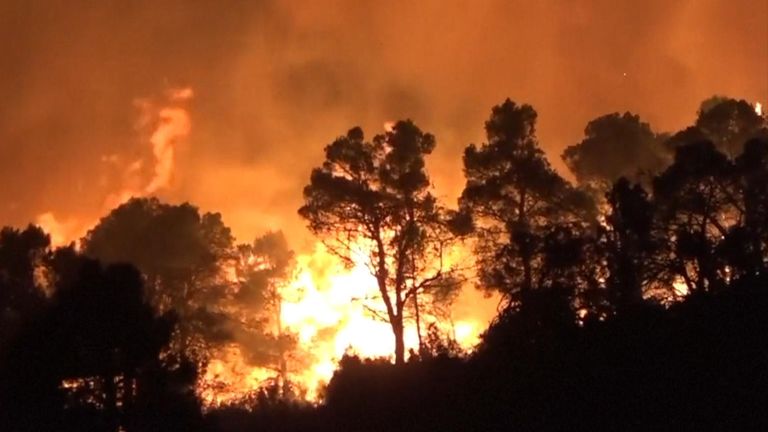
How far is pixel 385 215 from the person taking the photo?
53.2m

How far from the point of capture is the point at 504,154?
51000mm

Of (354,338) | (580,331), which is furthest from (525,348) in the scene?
(354,338)

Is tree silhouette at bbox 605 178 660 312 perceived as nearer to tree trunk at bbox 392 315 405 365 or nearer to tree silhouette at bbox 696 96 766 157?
tree silhouette at bbox 696 96 766 157

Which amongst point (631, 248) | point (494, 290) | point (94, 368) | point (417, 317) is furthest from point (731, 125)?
point (94, 368)

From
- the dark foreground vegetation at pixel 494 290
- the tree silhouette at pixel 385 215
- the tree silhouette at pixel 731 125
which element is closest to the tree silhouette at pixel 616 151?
the dark foreground vegetation at pixel 494 290

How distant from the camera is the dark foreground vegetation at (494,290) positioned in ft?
117

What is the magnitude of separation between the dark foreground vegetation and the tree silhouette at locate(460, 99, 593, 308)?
4.3 inches

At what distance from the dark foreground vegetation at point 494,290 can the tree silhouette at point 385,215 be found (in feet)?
0.35

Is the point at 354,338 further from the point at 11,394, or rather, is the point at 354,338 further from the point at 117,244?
the point at 11,394

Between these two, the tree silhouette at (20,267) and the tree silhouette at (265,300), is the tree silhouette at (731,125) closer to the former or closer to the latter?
the tree silhouette at (265,300)

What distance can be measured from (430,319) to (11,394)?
88.7ft

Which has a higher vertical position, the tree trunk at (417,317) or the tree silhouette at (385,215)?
the tree silhouette at (385,215)

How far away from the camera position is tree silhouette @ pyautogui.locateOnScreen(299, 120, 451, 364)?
53.1 meters

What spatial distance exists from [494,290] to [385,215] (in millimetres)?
7481
